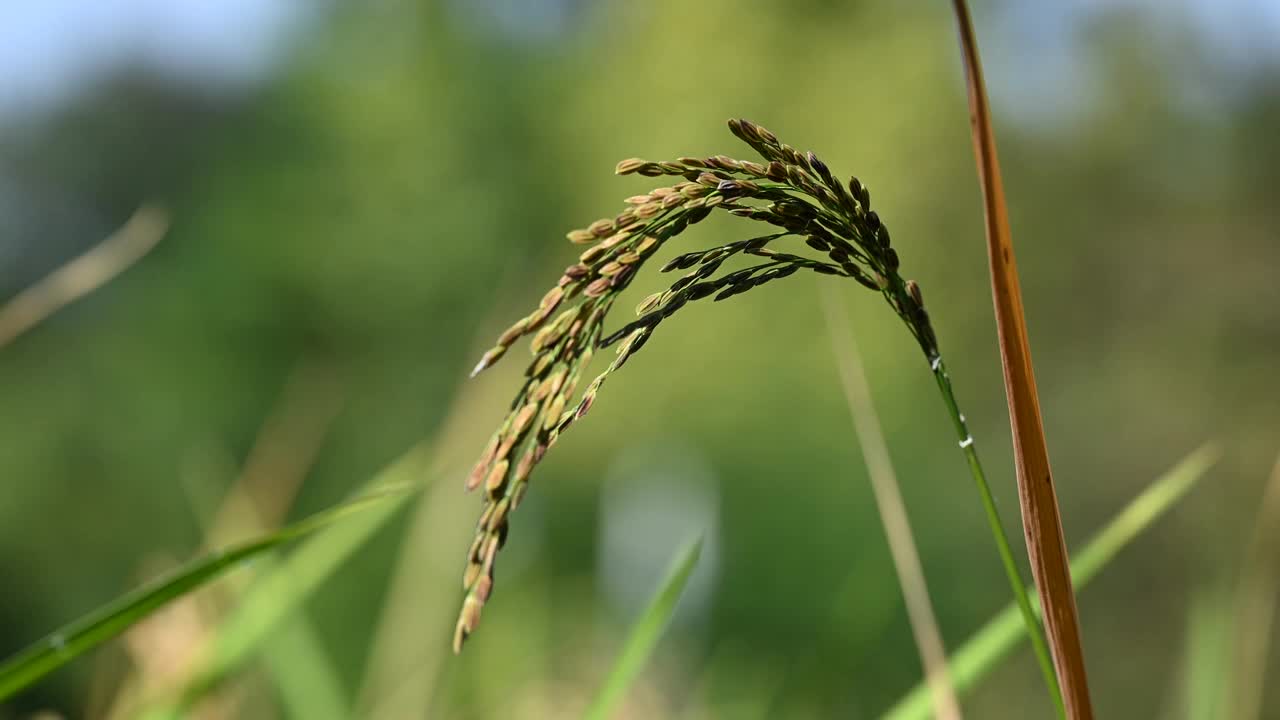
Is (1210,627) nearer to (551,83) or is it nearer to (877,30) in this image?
(877,30)

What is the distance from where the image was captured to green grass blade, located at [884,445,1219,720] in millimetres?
758

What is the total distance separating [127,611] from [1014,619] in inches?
21.5

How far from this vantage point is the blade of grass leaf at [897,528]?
2.43ft

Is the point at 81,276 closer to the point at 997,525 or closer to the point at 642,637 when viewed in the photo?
the point at 642,637

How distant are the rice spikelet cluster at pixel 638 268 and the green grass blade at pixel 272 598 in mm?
463

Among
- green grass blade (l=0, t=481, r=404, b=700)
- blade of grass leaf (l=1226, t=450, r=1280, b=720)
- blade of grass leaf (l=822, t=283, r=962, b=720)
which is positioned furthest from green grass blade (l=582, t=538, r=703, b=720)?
blade of grass leaf (l=1226, t=450, r=1280, b=720)

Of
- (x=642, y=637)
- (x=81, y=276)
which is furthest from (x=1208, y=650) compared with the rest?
(x=81, y=276)

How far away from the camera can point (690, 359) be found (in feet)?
40.6

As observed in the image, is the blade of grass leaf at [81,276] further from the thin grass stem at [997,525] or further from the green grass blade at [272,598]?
the thin grass stem at [997,525]

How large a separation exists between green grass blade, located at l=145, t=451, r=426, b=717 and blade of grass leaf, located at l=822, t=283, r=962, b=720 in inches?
13.7

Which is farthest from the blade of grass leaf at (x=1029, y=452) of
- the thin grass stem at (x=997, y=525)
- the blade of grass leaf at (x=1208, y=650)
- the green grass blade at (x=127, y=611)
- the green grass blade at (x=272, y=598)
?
the blade of grass leaf at (x=1208, y=650)

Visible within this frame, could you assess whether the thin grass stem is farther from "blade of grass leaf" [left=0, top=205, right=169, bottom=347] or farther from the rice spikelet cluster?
"blade of grass leaf" [left=0, top=205, right=169, bottom=347]

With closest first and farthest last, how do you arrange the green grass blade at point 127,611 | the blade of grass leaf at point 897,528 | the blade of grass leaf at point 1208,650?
1. the green grass blade at point 127,611
2. the blade of grass leaf at point 897,528
3. the blade of grass leaf at point 1208,650

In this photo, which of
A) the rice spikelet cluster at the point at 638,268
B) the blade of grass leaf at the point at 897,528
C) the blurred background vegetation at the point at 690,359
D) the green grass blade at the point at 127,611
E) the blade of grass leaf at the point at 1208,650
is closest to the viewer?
the rice spikelet cluster at the point at 638,268
